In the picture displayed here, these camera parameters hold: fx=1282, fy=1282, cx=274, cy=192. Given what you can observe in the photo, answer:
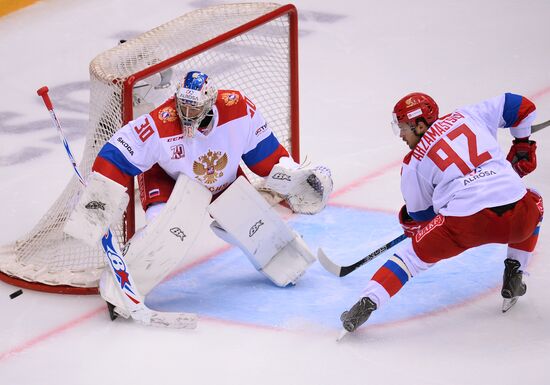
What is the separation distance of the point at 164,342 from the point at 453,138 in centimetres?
121

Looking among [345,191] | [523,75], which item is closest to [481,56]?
[523,75]

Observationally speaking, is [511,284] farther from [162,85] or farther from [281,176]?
[162,85]

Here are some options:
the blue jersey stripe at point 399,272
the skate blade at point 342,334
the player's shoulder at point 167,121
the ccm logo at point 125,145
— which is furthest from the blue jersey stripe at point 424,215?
the ccm logo at point 125,145

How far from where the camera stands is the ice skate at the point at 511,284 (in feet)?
14.8

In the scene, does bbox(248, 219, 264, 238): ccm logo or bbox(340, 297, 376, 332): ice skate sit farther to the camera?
bbox(248, 219, 264, 238): ccm logo

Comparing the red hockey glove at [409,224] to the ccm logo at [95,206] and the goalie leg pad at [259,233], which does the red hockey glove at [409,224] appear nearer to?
the goalie leg pad at [259,233]

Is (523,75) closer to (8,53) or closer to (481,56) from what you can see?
(481,56)

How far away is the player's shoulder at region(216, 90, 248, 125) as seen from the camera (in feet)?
15.4

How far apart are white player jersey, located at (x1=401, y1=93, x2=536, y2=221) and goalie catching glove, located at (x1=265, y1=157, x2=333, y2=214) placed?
446mm

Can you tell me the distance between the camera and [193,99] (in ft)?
14.7

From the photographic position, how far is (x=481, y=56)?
714 cm

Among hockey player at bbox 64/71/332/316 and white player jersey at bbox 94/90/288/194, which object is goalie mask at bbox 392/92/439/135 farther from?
white player jersey at bbox 94/90/288/194

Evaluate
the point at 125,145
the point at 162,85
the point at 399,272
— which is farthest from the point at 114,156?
the point at 399,272

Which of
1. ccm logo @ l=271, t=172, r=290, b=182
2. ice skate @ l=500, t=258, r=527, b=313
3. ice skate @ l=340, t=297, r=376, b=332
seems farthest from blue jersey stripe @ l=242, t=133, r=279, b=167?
ice skate @ l=500, t=258, r=527, b=313
